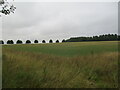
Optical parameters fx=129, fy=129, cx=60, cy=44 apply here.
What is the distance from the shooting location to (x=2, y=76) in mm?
5828

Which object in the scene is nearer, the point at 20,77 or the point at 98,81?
the point at 20,77

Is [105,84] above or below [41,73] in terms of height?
below

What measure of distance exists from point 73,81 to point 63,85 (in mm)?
738

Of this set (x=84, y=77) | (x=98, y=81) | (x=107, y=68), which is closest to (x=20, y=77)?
(x=84, y=77)

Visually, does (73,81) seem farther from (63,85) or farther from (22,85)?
(22,85)

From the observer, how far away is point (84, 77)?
693cm

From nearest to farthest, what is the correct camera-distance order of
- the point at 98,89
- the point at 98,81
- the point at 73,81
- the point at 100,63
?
1. the point at 98,89
2. the point at 73,81
3. the point at 98,81
4. the point at 100,63

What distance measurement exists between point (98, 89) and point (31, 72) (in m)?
3.29

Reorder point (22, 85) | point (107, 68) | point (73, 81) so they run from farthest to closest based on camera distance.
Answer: point (107, 68), point (73, 81), point (22, 85)

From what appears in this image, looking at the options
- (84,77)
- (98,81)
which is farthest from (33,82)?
(98,81)

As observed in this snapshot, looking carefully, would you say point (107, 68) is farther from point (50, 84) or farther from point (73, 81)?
point (50, 84)

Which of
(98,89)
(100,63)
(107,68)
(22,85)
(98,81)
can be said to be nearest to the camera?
(22,85)

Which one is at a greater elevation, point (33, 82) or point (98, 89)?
point (33, 82)

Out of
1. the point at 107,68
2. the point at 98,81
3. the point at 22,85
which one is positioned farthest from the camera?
the point at 107,68
